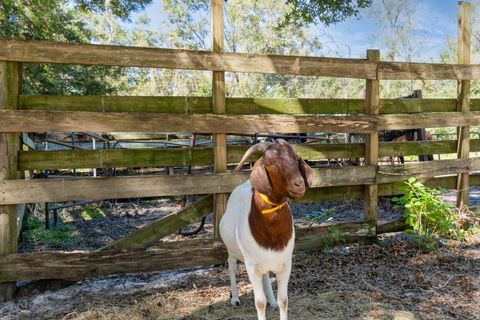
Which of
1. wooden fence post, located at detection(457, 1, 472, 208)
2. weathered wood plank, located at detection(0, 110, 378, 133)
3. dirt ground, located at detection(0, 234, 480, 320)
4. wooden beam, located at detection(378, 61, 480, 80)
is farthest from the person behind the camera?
wooden fence post, located at detection(457, 1, 472, 208)

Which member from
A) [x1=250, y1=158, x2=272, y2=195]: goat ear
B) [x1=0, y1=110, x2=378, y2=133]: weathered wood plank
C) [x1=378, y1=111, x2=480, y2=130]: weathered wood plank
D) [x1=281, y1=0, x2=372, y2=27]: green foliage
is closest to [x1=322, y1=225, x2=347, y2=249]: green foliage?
[x1=0, y1=110, x2=378, y2=133]: weathered wood plank

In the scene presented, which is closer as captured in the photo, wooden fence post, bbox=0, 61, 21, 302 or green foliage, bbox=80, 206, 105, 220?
wooden fence post, bbox=0, 61, 21, 302

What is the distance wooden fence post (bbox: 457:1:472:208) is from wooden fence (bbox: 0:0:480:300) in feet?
0.07

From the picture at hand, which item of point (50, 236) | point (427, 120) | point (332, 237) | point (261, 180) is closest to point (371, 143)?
point (427, 120)

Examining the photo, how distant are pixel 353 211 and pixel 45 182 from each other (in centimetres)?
546

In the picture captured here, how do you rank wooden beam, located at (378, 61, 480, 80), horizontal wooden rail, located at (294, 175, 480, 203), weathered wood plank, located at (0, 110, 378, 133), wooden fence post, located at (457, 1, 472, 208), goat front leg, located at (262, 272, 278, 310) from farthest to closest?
wooden fence post, located at (457, 1, 472, 208) → wooden beam, located at (378, 61, 480, 80) → horizontal wooden rail, located at (294, 175, 480, 203) → weathered wood plank, located at (0, 110, 378, 133) → goat front leg, located at (262, 272, 278, 310)

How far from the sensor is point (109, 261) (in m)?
4.12

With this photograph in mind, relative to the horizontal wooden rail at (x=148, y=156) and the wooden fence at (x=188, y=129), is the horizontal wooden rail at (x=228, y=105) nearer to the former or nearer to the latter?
the wooden fence at (x=188, y=129)

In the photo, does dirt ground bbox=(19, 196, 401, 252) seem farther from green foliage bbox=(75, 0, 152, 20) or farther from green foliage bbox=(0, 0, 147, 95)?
green foliage bbox=(75, 0, 152, 20)

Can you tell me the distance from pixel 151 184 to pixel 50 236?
2.47 m

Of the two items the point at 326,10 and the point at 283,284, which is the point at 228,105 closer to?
the point at 283,284

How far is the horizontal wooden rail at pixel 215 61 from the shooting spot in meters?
3.81

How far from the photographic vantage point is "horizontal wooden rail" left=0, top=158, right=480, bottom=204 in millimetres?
3818

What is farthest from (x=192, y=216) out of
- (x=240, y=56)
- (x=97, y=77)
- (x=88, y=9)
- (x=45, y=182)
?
(x=97, y=77)
